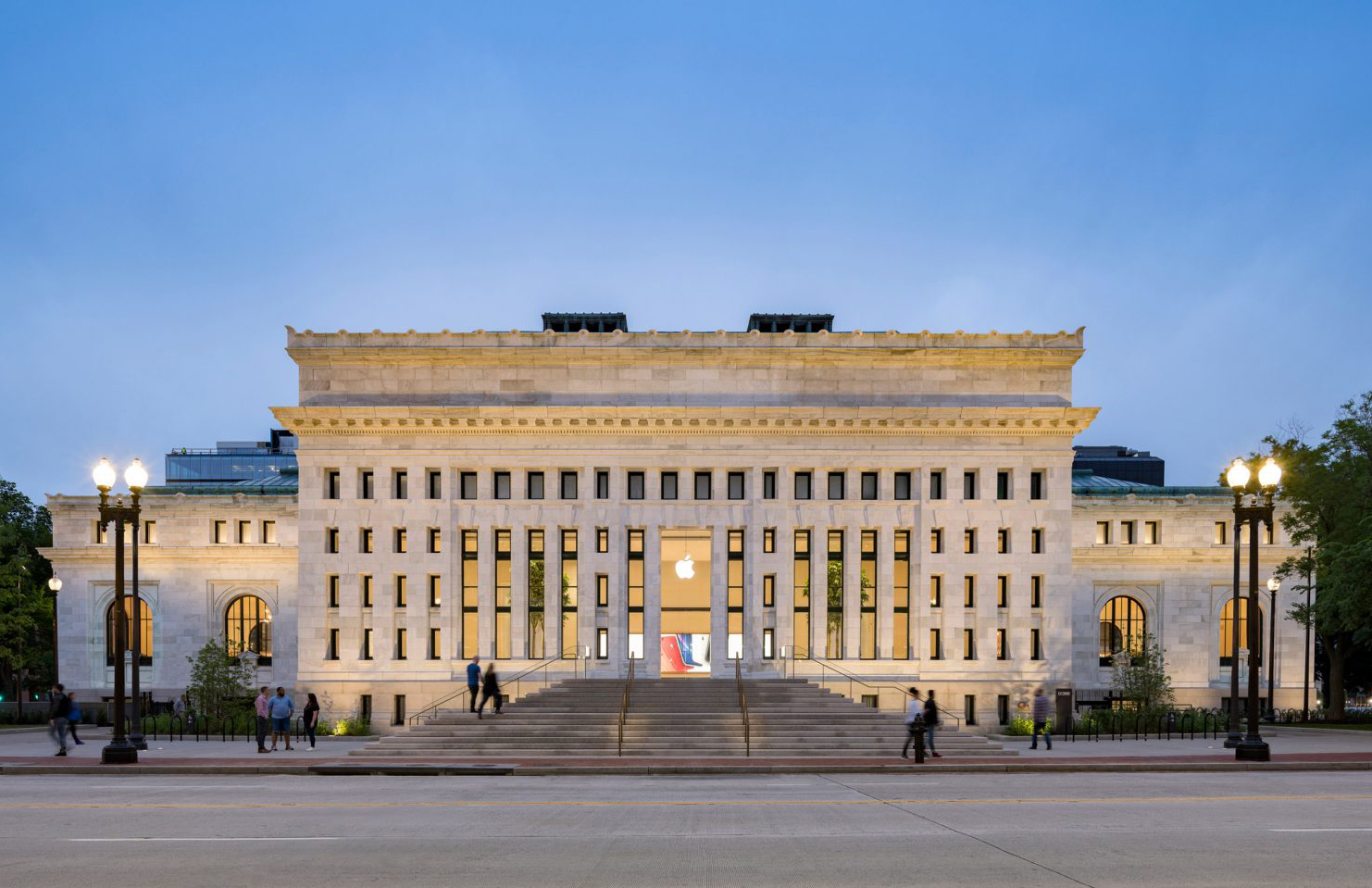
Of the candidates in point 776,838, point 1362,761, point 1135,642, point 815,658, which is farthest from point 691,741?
point 1135,642

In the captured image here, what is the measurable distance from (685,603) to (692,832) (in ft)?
92.7

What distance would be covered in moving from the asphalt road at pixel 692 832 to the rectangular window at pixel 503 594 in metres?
17.8

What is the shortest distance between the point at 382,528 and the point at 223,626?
2096 cm

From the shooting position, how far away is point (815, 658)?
4300 cm

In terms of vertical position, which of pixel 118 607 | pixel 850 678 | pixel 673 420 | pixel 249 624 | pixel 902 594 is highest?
pixel 673 420

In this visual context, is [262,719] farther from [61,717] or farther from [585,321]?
[585,321]

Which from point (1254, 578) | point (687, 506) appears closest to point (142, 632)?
point (687, 506)

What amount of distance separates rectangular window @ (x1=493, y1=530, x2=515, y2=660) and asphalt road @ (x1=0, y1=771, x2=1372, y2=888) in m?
17.8

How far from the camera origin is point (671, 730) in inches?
1298

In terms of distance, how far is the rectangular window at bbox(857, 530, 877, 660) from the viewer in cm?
4353

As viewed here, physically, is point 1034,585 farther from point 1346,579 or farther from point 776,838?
point 776,838

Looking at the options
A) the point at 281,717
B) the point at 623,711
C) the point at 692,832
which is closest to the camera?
the point at 692,832

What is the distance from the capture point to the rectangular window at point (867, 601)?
43.5 meters

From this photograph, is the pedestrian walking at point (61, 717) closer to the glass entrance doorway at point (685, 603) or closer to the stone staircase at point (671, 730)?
the stone staircase at point (671, 730)
